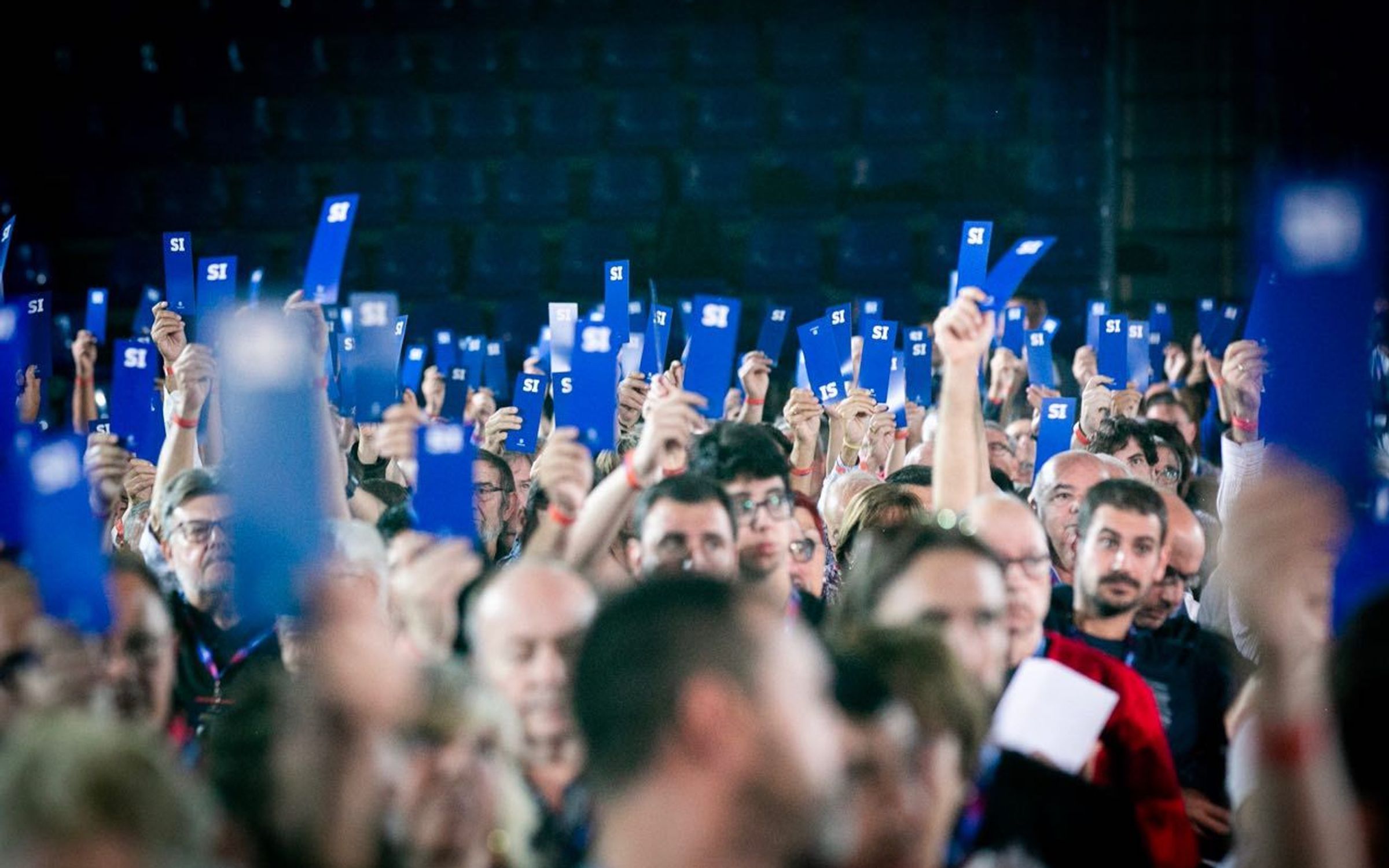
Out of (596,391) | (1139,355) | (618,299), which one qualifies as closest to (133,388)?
(618,299)

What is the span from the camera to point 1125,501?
303 centimetres

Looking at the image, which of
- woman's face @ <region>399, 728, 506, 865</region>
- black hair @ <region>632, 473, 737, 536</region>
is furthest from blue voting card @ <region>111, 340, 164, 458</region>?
woman's face @ <region>399, 728, 506, 865</region>

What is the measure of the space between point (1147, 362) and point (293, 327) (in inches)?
174

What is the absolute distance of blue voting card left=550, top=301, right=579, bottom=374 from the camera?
14.2 feet

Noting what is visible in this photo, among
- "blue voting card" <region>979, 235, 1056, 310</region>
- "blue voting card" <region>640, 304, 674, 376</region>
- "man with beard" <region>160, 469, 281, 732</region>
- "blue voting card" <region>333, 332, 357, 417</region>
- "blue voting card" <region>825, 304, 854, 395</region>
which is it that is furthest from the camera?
"blue voting card" <region>640, 304, 674, 376</region>

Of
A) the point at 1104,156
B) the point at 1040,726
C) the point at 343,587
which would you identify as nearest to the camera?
the point at 343,587

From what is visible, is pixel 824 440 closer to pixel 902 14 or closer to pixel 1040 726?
pixel 902 14

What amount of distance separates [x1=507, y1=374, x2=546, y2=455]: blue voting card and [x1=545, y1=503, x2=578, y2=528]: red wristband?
1.29 metres

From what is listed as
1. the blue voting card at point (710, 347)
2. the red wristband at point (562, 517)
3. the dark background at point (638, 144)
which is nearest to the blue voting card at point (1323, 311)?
the red wristband at point (562, 517)

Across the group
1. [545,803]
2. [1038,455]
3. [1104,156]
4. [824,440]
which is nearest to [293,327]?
[545,803]

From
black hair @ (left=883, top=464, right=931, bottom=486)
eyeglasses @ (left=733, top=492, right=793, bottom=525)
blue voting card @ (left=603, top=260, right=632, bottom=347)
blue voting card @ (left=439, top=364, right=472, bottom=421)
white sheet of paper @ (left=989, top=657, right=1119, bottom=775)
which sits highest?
blue voting card @ (left=603, top=260, right=632, bottom=347)

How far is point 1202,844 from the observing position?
272cm

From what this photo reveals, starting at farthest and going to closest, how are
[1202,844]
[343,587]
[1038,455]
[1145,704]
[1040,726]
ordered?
[1038,455] < [1202,844] < [1145,704] < [1040,726] < [343,587]

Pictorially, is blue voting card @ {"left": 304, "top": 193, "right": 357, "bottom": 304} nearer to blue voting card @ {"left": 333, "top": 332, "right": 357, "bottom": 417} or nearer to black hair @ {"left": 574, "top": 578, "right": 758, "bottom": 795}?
blue voting card @ {"left": 333, "top": 332, "right": 357, "bottom": 417}
